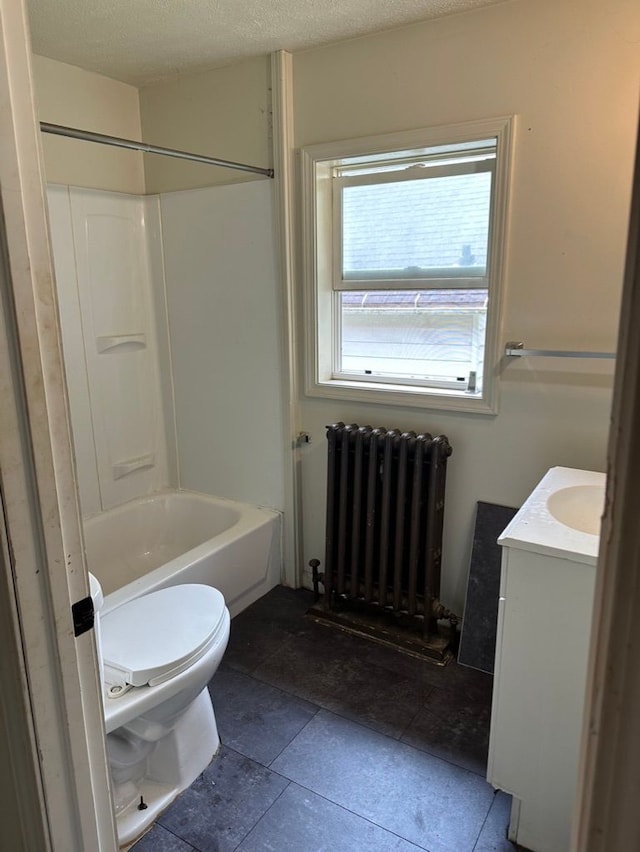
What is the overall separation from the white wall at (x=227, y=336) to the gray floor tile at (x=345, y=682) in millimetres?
728

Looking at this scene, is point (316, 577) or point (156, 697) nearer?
point (156, 697)

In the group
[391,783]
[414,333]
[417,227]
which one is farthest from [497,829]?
[417,227]

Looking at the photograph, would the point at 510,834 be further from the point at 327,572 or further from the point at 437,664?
the point at 327,572

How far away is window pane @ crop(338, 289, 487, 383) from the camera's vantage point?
7.53ft

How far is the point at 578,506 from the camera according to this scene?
1759mm

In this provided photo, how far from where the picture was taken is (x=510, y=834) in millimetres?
1550

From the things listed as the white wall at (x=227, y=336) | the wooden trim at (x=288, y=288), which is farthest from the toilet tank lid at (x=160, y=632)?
the white wall at (x=227, y=336)

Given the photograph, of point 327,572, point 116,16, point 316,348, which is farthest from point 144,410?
point 116,16

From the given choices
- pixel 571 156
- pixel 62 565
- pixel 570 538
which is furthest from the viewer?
pixel 571 156

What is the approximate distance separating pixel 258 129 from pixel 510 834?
8.66 ft

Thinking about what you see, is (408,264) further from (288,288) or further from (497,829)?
(497,829)

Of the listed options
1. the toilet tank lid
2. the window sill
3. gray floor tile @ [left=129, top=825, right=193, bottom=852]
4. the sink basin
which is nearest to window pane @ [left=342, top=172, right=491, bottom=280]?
the window sill

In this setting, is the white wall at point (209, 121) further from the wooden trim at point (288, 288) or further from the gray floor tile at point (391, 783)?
the gray floor tile at point (391, 783)

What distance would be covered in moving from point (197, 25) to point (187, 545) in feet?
7.40
